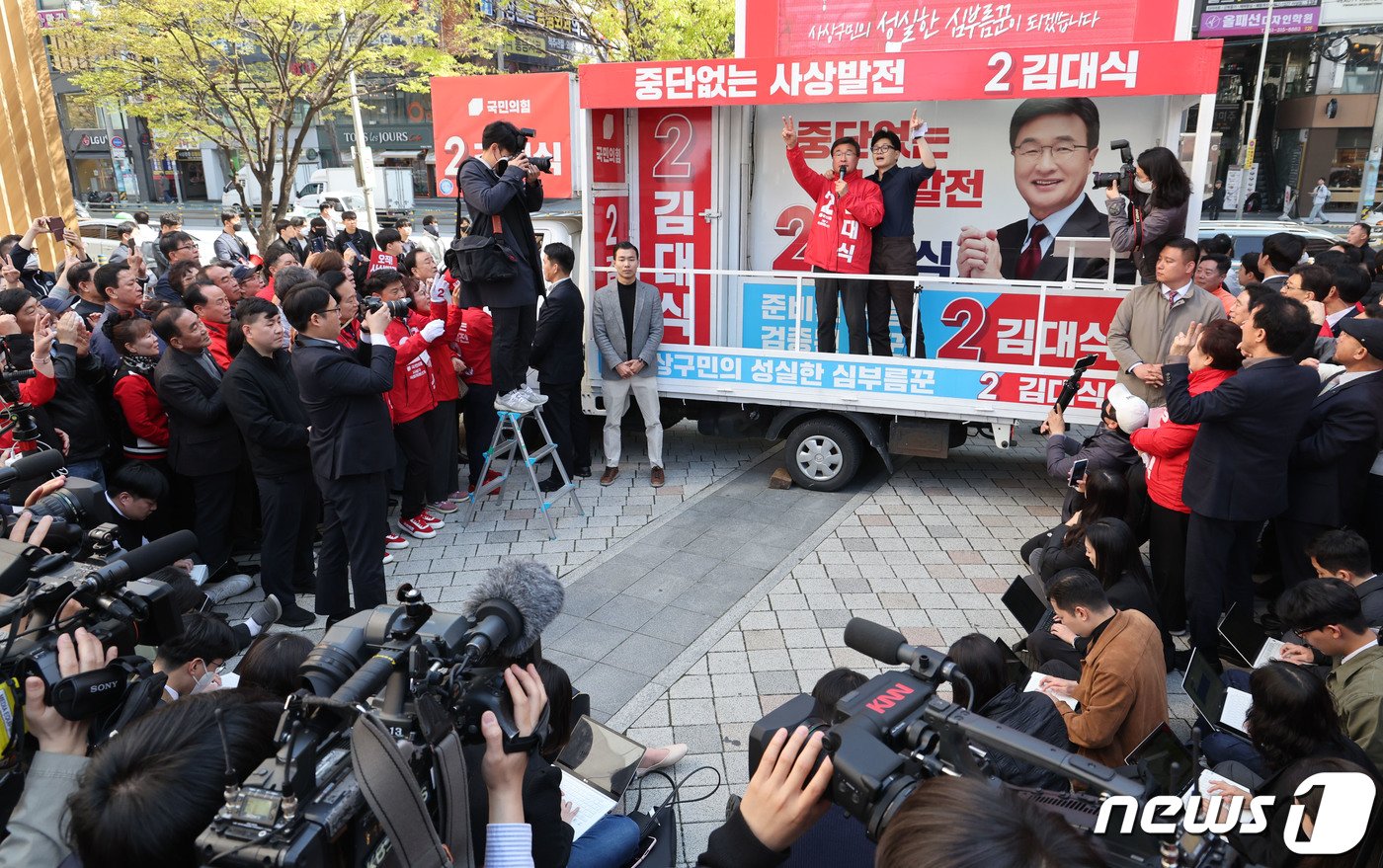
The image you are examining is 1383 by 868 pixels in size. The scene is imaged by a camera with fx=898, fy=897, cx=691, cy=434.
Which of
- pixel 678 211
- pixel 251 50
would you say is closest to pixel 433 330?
pixel 678 211

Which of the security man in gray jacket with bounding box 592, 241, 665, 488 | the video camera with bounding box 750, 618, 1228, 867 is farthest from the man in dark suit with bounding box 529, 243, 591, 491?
the video camera with bounding box 750, 618, 1228, 867

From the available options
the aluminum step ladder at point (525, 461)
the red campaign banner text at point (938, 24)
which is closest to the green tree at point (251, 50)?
the red campaign banner text at point (938, 24)

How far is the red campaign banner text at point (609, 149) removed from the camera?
8125 mm

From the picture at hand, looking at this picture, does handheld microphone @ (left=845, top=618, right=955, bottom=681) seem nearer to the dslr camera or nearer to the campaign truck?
the dslr camera

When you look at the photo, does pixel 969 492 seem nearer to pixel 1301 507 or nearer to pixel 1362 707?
pixel 1301 507

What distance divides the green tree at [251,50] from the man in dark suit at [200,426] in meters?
11.4

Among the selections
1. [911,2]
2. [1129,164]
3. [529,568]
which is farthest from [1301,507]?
[911,2]

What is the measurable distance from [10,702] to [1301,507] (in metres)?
5.68

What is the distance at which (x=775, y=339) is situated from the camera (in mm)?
8547

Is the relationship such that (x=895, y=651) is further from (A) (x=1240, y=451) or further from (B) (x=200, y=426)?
(B) (x=200, y=426)

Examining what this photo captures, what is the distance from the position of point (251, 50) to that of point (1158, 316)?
766 inches

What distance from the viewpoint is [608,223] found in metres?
8.39

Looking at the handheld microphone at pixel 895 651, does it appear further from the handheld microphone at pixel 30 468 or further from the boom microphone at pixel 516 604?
the handheld microphone at pixel 30 468

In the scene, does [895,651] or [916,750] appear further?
[895,651]
